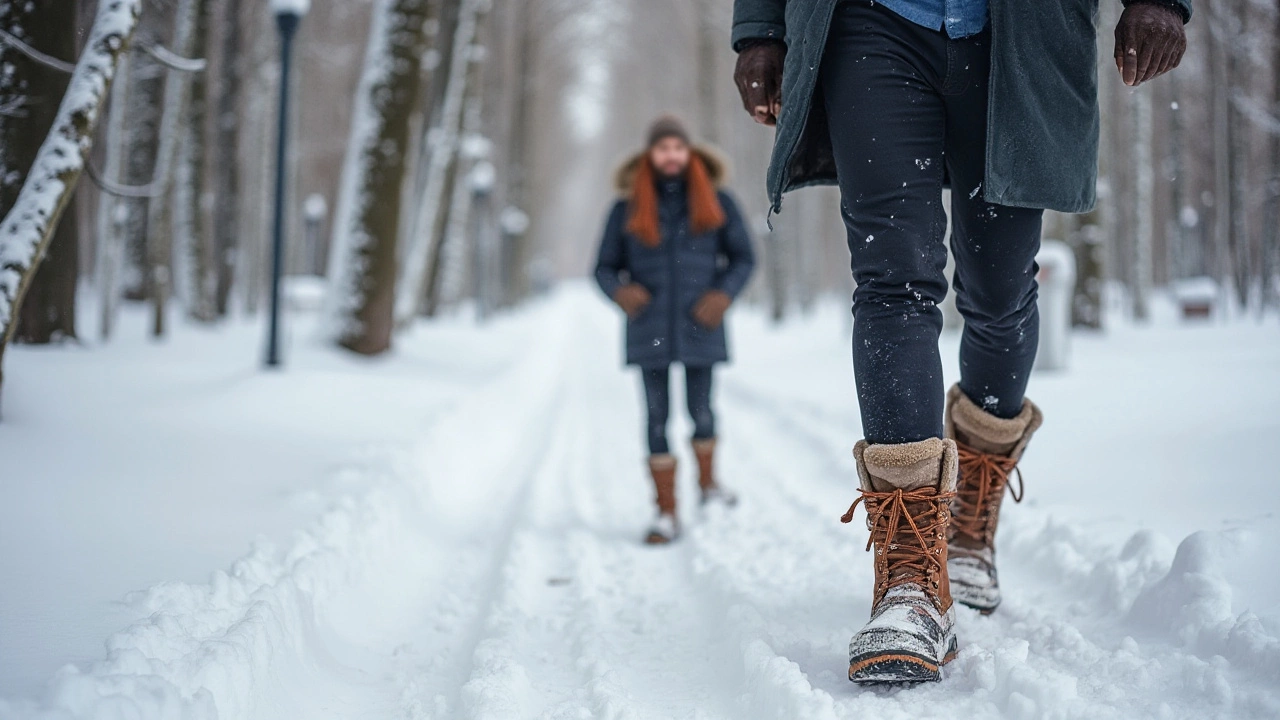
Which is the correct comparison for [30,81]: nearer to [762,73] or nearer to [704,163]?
[704,163]

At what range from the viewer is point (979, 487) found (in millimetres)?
2090

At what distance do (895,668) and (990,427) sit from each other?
0.72 m

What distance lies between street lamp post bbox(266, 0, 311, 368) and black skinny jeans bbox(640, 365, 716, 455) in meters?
3.38

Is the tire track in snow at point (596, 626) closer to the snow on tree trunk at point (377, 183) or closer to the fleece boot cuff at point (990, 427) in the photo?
the fleece boot cuff at point (990, 427)

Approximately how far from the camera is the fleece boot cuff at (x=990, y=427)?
2057mm

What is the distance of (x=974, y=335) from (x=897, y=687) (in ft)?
2.79

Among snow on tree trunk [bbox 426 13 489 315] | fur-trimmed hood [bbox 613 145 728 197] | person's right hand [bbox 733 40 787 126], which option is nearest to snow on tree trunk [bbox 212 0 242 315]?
snow on tree trunk [bbox 426 13 489 315]

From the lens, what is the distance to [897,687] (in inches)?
65.1

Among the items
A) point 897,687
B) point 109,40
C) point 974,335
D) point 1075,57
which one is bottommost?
point 897,687

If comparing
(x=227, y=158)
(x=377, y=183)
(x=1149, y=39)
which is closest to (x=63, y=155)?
(x=1149, y=39)

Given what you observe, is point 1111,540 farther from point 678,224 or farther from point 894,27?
point 678,224

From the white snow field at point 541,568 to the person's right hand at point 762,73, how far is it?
1.27 m

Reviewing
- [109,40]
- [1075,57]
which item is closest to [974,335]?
[1075,57]

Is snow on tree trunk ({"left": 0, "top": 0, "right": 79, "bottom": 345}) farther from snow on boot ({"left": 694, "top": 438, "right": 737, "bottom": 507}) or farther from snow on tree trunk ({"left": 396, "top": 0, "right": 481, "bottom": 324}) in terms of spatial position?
snow on tree trunk ({"left": 396, "top": 0, "right": 481, "bottom": 324})
